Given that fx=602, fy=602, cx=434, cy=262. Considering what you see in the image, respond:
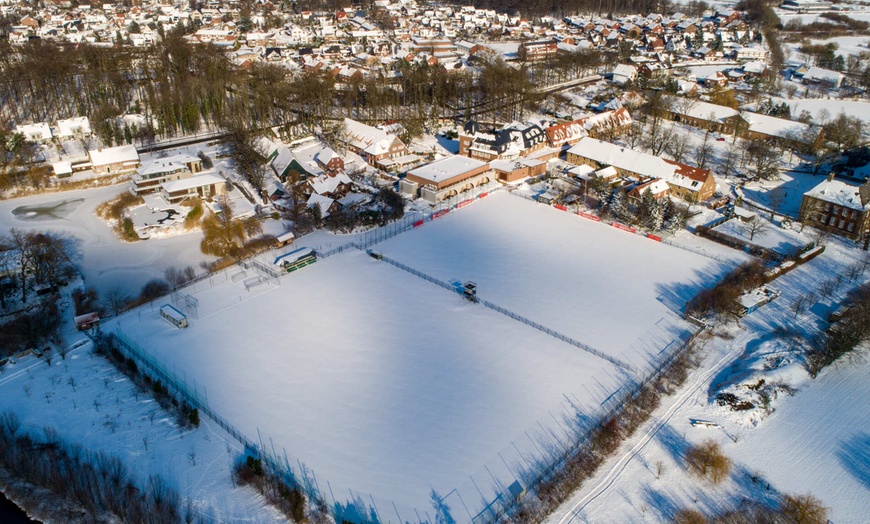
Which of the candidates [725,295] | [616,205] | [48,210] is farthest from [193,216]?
[725,295]

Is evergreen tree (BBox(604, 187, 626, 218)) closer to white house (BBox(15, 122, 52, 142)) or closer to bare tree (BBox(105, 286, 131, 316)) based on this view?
bare tree (BBox(105, 286, 131, 316))

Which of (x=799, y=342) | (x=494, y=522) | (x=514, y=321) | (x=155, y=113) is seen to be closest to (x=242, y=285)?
(x=514, y=321)

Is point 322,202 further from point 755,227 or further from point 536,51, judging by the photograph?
point 536,51

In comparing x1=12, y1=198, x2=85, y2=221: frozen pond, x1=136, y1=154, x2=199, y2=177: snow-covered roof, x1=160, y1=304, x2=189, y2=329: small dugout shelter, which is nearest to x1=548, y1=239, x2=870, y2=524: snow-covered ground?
x1=160, y1=304, x2=189, y2=329: small dugout shelter

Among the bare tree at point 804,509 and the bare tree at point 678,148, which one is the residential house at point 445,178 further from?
the bare tree at point 804,509

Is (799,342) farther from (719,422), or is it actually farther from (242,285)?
(242,285)

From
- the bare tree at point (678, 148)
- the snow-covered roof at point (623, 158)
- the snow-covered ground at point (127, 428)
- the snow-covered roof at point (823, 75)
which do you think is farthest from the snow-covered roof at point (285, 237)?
the snow-covered roof at point (823, 75)
